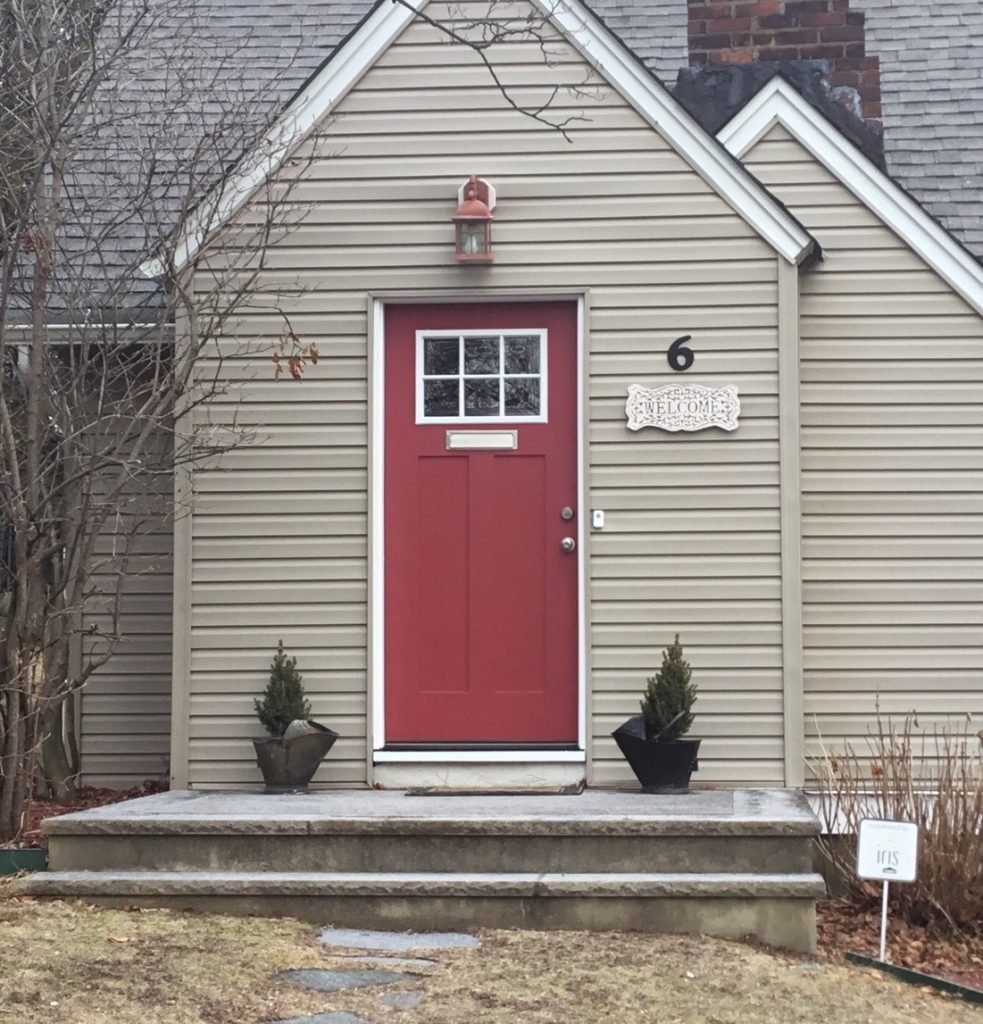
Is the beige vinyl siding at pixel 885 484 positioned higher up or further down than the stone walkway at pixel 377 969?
higher up

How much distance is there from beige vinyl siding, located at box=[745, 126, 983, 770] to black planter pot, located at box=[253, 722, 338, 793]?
2565mm

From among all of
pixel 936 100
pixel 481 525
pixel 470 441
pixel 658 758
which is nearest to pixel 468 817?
pixel 658 758

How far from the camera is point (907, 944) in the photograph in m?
5.83

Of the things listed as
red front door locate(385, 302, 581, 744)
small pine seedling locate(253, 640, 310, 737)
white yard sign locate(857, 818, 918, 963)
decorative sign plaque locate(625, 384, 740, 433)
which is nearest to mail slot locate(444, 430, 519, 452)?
red front door locate(385, 302, 581, 744)

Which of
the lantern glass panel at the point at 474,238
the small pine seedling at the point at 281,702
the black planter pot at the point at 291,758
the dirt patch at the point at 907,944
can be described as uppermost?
the lantern glass panel at the point at 474,238

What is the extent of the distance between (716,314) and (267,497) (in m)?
2.41

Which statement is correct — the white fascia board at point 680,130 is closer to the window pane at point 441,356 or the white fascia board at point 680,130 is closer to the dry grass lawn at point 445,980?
the window pane at point 441,356

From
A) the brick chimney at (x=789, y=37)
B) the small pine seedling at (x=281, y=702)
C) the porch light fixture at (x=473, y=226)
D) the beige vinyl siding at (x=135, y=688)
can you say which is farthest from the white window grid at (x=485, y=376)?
Answer: the brick chimney at (x=789, y=37)

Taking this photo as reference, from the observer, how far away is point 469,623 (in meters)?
7.43

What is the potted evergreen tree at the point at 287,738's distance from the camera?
701cm

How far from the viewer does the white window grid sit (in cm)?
746

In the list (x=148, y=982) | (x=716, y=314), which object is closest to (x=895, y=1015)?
(x=148, y=982)

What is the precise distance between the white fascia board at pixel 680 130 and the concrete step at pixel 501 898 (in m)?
3.17

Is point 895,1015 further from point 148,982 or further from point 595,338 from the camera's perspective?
point 595,338
